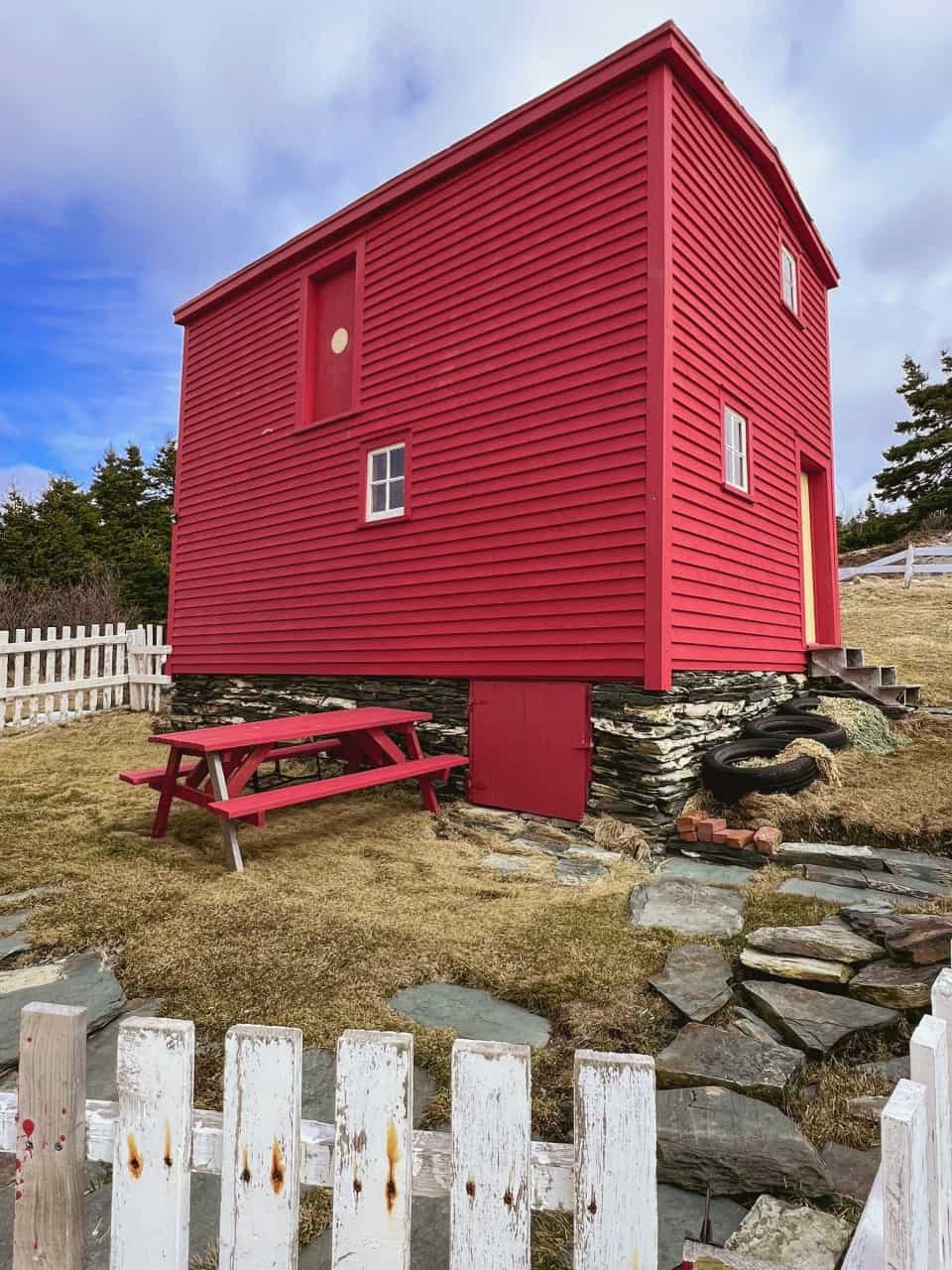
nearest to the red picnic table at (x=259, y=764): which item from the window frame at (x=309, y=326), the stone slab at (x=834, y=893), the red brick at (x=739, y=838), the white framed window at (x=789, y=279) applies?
the red brick at (x=739, y=838)

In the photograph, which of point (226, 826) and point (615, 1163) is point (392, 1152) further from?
point (226, 826)

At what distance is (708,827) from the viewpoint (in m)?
5.61

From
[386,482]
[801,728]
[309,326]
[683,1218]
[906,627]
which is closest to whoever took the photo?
[683,1218]

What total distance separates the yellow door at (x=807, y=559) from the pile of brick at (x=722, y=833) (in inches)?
175

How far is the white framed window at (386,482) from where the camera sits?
823cm

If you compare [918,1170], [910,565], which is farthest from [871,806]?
[910,565]

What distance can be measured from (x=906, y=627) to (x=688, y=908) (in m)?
11.9

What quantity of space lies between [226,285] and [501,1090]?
11769 millimetres

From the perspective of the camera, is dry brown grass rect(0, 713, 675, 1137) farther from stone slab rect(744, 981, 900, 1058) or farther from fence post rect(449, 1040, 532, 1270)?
fence post rect(449, 1040, 532, 1270)

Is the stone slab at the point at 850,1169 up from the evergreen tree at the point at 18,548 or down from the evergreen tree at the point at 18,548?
down

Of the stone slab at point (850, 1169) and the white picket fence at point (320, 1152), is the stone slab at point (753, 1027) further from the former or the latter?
the white picket fence at point (320, 1152)

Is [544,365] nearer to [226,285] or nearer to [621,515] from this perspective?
[621,515]

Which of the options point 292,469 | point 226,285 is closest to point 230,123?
point 226,285

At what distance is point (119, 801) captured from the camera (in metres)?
6.75
